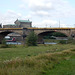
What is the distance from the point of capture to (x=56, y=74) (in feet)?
40.3

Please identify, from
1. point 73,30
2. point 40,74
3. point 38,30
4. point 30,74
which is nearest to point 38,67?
point 40,74

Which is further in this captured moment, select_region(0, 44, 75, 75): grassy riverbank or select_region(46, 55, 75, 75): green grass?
select_region(46, 55, 75, 75): green grass

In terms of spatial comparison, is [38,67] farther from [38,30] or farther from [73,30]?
[38,30]

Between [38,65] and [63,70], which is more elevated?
[38,65]

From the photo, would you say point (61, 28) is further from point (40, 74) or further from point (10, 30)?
point (40, 74)

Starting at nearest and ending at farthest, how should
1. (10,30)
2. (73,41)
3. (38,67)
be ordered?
(38,67), (73,41), (10,30)

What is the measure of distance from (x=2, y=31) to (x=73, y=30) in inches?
1492

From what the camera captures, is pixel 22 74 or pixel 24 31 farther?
pixel 24 31

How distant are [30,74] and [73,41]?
64147mm

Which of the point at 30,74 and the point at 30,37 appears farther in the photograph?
the point at 30,37

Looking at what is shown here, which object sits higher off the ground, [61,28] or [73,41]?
[61,28]

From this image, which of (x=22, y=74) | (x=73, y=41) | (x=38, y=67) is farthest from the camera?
(x=73, y=41)

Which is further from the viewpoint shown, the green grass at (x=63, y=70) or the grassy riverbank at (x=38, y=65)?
the green grass at (x=63, y=70)

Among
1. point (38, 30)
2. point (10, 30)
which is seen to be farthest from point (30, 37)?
point (10, 30)
